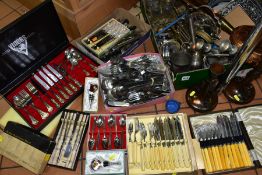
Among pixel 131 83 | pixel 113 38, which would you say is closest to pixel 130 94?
pixel 131 83

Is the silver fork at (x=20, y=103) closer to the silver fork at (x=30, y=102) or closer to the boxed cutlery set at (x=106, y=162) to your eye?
the silver fork at (x=30, y=102)

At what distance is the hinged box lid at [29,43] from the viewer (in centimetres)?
158

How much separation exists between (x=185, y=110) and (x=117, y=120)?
48cm

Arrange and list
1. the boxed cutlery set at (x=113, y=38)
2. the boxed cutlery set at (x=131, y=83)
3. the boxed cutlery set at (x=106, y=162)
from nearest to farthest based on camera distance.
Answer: the boxed cutlery set at (x=106, y=162)
the boxed cutlery set at (x=131, y=83)
the boxed cutlery set at (x=113, y=38)

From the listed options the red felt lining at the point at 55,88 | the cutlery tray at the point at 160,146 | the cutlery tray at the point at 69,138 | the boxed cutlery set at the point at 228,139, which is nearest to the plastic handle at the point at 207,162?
the boxed cutlery set at the point at 228,139

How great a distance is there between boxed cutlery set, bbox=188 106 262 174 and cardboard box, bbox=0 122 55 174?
0.89 metres

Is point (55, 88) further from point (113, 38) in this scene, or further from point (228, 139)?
point (228, 139)

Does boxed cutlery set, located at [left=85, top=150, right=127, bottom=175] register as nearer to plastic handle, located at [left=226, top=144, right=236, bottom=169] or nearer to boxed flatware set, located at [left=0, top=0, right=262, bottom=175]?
boxed flatware set, located at [left=0, top=0, right=262, bottom=175]

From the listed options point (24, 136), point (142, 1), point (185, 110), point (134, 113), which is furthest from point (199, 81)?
point (24, 136)

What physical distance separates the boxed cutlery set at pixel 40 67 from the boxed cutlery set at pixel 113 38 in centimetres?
8

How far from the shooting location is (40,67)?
1.87m

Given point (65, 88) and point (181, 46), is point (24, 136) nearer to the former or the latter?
point (65, 88)

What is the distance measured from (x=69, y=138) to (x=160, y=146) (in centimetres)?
55

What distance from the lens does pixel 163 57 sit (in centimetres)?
191
